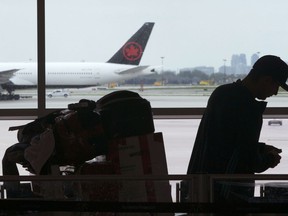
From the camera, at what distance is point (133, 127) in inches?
72.1

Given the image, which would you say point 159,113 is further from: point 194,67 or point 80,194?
point 194,67

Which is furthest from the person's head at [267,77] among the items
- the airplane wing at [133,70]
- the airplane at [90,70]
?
the airplane wing at [133,70]

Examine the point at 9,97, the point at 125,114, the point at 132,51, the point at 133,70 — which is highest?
the point at 132,51

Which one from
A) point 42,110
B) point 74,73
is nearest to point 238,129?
point 42,110

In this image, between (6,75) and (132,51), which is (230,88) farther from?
(6,75)

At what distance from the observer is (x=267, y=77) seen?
2.28m

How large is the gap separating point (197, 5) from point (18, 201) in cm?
957

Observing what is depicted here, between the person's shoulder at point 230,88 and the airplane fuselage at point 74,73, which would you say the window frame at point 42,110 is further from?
the airplane fuselage at point 74,73

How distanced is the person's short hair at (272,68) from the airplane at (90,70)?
1192 cm

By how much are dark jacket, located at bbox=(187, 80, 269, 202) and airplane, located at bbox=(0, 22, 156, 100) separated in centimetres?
1199

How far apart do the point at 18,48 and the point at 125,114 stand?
869 cm

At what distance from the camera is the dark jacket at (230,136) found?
2.10 m

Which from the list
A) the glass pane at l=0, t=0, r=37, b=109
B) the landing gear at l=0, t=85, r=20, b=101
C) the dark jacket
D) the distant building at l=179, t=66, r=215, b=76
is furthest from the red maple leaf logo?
the dark jacket

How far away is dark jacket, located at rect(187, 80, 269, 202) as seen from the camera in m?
2.10
